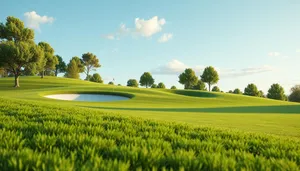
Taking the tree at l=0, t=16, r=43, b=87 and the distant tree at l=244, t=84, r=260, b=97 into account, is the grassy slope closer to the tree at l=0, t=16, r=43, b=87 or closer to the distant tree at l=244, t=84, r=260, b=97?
the tree at l=0, t=16, r=43, b=87

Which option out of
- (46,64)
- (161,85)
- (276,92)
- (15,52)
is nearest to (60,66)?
(46,64)

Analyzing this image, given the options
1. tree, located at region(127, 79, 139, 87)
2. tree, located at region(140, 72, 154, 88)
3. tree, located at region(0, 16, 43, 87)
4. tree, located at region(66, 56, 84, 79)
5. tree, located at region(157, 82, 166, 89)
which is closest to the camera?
tree, located at region(0, 16, 43, 87)

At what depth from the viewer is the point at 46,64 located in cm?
6050

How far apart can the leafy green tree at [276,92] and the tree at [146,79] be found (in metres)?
47.2

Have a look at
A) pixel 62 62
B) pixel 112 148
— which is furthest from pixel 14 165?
pixel 62 62

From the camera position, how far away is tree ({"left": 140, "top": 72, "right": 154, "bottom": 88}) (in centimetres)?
10284

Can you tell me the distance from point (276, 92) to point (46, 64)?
80810 millimetres

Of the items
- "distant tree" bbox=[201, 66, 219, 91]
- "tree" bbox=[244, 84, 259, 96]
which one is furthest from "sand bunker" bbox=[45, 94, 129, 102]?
"tree" bbox=[244, 84, 259, 96]

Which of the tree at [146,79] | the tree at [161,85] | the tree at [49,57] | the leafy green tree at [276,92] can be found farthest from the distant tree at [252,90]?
the tree at [49,57]

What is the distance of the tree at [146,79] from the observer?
337 ft

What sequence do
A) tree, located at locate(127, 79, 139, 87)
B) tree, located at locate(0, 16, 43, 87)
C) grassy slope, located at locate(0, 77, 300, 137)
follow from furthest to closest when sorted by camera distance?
tree, located at locate(127, 79, 139, 87) → tree, located at locate(0, 16, 43, 87) → grassy slope, located at locate(0, 77, 300, 137)

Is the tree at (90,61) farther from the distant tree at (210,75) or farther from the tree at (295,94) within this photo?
the tree at (295,94)

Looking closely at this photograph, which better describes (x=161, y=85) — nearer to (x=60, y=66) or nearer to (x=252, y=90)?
(x=252, y=90)

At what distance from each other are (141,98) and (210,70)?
53767mm
